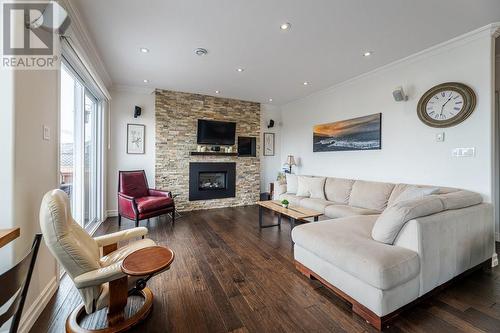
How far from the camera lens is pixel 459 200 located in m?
2.07

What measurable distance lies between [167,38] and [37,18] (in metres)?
1.31

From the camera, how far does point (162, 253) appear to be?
1.62 metres

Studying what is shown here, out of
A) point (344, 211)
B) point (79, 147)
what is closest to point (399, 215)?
point (344, 211)

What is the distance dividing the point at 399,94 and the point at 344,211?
194 centimetres

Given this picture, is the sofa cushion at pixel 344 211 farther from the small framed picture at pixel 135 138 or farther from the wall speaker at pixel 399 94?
the small framed picture at pixel 135 138

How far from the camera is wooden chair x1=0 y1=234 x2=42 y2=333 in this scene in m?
0.87

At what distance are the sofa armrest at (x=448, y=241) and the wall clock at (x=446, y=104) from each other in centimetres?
114

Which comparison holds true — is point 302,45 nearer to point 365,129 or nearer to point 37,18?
point 365,129

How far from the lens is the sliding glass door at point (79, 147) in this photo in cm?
270

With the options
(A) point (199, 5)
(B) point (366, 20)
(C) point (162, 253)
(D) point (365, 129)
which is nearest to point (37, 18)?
(A) point (199, 5)

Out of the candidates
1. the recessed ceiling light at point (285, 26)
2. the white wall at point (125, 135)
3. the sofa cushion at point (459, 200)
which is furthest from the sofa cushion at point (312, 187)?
the white wall at point (125, 135)

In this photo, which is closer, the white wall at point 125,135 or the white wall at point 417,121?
the white wall at point 417,121

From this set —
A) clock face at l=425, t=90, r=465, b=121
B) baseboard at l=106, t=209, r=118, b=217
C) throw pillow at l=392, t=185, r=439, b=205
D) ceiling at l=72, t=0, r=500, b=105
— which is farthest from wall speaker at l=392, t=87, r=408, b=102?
baseboard at l=106, t=209, r=118, b=217

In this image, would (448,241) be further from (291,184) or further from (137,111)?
(137,111)
